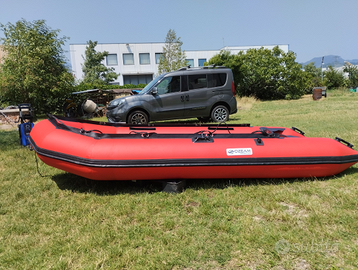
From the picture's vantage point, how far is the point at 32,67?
14523 millimetres

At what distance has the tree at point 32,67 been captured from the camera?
14461 mm

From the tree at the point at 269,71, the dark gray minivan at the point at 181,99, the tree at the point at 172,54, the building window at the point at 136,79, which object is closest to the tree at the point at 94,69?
the tree at the point at 172,54

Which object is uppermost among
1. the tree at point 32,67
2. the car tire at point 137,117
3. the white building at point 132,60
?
the white building at point 132,60

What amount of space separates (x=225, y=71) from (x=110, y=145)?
6825 millimetres

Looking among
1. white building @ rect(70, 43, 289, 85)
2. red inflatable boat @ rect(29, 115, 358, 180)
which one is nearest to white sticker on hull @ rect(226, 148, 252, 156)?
red inflatable boat @ rect(29, 115, 358, 180)

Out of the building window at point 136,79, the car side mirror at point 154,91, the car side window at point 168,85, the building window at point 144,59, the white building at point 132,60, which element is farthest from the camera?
the building window at point 136,79

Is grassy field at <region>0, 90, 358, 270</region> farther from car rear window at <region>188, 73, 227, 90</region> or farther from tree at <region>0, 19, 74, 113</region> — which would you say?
tree at <region>0, 19, 74, 113</region>

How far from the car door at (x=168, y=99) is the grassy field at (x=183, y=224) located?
16.0 feet

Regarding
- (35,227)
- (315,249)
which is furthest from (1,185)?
(315,249)

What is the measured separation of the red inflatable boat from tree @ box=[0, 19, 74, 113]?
12824 millimetres

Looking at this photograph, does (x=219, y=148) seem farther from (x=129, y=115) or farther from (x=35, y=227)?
(x=129, y=115)

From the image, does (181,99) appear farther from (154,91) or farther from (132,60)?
(132,60)

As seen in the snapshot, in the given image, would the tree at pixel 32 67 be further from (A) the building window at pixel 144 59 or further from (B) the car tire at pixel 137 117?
(A) the building window at pixel 144 59

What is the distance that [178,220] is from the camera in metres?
2.87
